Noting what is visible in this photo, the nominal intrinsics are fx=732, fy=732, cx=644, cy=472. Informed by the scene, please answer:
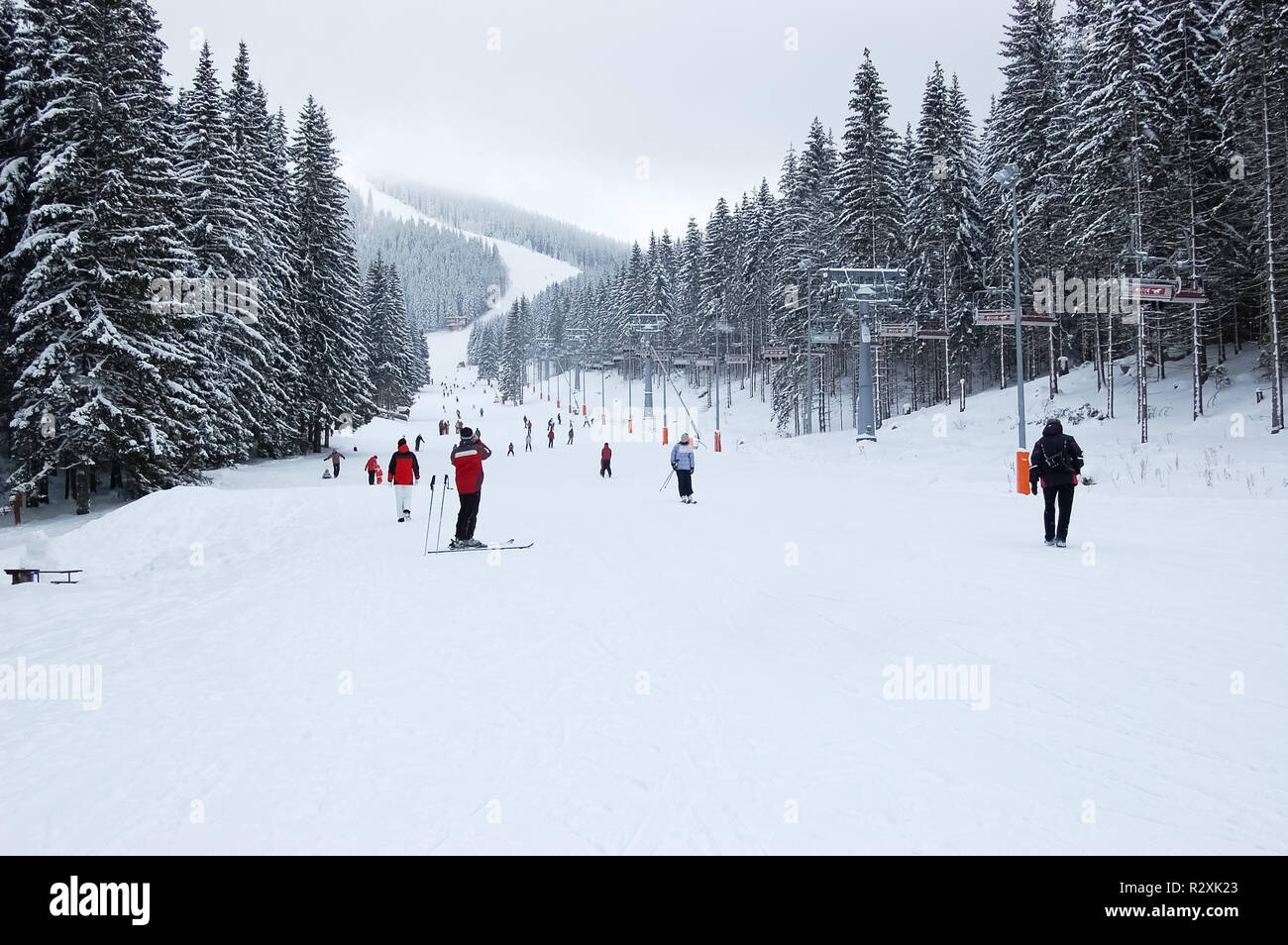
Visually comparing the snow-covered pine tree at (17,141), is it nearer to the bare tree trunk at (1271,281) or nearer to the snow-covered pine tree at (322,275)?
the snow-covered pine tree at (322,275)

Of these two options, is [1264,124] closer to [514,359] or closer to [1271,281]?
[1271,281]

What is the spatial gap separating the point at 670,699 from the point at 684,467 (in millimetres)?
13479

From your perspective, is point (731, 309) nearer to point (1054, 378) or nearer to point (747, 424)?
point (747, 424)

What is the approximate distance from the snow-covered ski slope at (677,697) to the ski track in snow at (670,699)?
1.0 inches

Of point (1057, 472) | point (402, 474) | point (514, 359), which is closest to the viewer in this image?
point (1057, 472)

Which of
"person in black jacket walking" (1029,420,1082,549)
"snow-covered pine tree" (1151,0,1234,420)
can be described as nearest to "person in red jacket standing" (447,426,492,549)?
"person in black jacket walking" (1029,420,1082,549)

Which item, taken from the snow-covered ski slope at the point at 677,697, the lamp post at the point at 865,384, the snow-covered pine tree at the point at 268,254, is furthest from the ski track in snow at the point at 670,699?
the lamp post at the point at 865,384

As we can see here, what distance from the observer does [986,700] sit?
15.7 ft

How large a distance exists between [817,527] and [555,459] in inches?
1063

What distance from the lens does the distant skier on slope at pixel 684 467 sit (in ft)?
59.7

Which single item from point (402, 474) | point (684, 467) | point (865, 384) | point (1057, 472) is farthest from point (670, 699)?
point (865, 384)

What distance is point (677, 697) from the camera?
5035 millimetres

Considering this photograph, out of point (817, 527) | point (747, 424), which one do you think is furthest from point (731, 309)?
point (817, 527)

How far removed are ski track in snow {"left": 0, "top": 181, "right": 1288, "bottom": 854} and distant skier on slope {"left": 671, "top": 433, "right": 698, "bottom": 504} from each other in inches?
221
